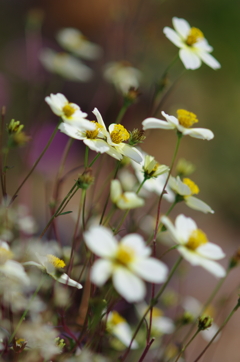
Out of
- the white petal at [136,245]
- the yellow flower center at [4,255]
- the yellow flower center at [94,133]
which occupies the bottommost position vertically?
the yellow flower center at [4,255]

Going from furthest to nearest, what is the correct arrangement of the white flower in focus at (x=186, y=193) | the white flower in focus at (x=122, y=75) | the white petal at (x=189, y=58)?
the white flower in focus at (x=122, y=75)
the white petal at (x=189, y=58)
the white flower in focus at (x=186, y=193)

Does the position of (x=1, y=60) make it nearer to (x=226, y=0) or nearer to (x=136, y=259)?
(x=226, y=0)

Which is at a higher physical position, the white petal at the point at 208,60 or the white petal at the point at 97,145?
the white petal at the point at 208,60

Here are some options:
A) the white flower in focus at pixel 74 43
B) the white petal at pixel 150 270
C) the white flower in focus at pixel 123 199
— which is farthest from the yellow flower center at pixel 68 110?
the white flower in focus at pixel 74 43

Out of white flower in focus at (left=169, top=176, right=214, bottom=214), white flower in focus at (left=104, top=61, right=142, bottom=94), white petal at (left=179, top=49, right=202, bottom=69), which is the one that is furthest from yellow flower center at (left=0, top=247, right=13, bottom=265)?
white flower in focus at (left=104, top=61, right=142, bottom=94)

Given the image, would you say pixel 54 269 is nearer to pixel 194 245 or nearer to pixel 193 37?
pixel 194 245

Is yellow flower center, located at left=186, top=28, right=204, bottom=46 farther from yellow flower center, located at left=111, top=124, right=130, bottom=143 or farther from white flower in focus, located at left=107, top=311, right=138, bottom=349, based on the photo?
white flower in focus, located at left=107, top=311, right=138, bottom=349

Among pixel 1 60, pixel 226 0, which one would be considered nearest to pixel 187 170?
pixel 1 60

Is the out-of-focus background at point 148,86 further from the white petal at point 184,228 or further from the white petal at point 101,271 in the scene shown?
the white petal at point 101,271
